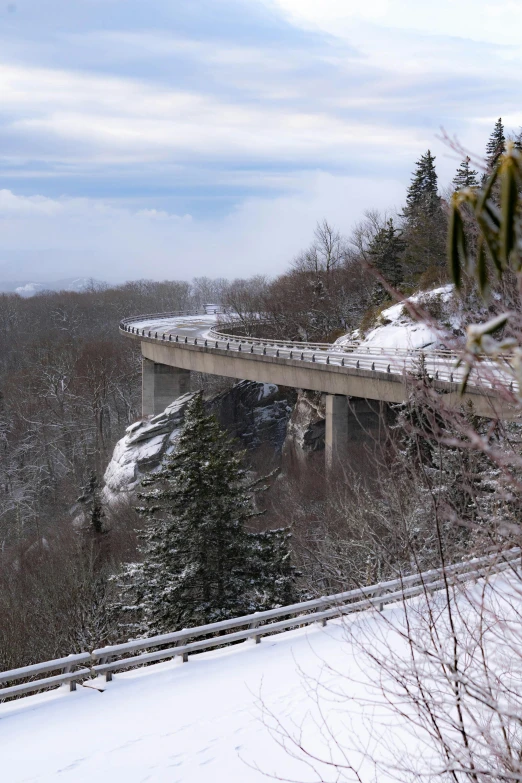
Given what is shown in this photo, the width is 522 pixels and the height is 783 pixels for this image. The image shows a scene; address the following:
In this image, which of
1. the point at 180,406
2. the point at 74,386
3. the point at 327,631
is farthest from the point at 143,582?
the point at 74,386

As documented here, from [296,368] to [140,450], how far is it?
510 inches

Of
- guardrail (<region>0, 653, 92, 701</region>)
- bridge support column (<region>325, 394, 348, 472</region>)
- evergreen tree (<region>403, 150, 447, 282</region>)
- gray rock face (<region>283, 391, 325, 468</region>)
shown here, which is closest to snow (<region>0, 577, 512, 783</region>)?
guardrail (<region>0, 653, 92, 701</region>)

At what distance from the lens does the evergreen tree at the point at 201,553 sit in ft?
55.5

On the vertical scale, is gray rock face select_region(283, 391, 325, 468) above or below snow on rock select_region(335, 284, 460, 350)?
below

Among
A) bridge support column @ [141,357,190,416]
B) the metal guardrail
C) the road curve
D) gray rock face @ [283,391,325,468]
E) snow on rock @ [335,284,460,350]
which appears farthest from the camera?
bridge support column @ [141,357,190,416]

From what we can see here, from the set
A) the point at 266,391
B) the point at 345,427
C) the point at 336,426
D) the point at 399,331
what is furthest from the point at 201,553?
the point at 266,391

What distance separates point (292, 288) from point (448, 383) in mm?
36429

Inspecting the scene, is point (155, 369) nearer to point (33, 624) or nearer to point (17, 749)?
point (33, 624)

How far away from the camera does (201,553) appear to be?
17.5 meters

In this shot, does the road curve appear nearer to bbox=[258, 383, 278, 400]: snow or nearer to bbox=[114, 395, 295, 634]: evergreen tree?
bbox=[258, 383, 278, 400]: snow

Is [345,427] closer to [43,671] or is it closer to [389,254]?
[389,254]

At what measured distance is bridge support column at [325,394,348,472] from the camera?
37.8 m

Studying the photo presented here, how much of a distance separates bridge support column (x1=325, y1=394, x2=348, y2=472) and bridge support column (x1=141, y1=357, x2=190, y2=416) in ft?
71.4

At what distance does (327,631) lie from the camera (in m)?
13.2
